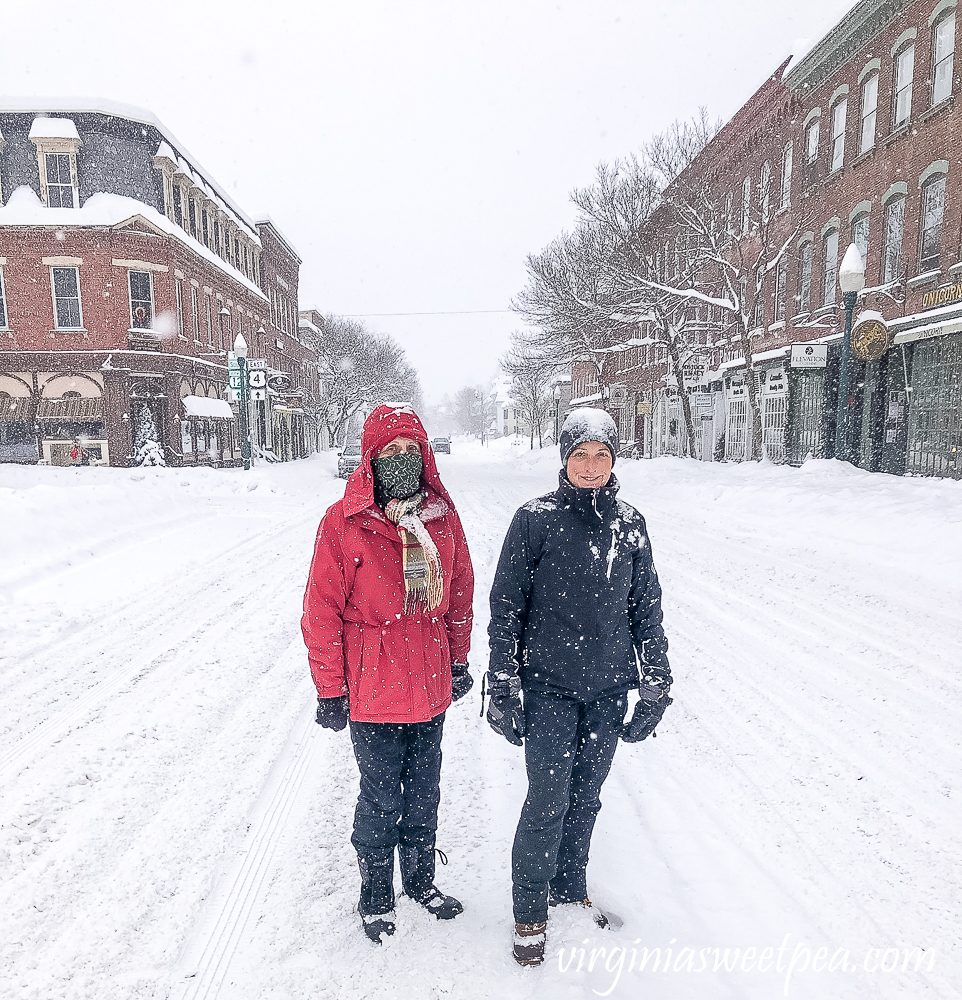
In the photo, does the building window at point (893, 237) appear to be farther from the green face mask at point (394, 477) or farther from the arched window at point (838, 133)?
the green face mask at point (394, 477)

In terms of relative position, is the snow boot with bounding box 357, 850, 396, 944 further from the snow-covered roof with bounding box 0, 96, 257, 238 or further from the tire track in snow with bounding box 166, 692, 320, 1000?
the snow-covered roof with bounding box 0, 96, 257, 238

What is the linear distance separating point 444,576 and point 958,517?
795cm

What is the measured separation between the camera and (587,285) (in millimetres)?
22578

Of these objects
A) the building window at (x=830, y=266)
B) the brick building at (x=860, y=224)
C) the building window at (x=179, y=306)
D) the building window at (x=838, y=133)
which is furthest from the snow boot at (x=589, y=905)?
the building window at (x=179, y=306)

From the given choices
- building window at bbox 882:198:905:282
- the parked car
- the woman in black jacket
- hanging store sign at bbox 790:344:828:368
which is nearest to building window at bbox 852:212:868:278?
building window at bbox 882:198:905:282

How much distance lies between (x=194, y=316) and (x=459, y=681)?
26.9 meters

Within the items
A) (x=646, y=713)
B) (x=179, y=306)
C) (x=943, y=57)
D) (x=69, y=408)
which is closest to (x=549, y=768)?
(x=646, y=713)

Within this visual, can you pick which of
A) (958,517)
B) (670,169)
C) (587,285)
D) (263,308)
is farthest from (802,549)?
(263,308)

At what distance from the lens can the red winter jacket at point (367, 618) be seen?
2256mm

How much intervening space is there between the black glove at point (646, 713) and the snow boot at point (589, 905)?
2.30 ft

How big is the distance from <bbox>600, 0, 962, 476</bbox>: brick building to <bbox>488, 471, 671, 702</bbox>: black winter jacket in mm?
13843

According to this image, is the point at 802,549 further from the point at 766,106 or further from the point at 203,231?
the point at 203,231

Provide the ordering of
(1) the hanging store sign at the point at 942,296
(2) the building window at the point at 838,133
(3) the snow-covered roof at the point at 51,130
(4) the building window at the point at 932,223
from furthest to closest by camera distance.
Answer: (3) the snow-covered roof at the point at 51,130, (2) the building window at the point at 838,133, (4) the building window at the point at 932,223, (1) the hanging store sign at the point at 942,296

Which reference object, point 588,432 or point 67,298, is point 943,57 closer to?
point 588,432
